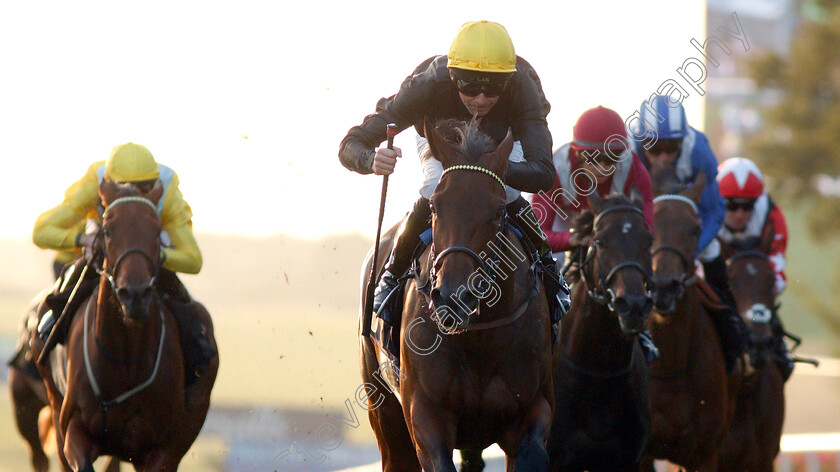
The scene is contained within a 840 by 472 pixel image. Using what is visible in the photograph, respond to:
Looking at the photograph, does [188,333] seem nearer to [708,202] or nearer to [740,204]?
[708,202]

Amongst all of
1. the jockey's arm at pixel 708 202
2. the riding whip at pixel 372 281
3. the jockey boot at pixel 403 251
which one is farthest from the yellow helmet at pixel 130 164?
the jockey's arm at pixel 708 202

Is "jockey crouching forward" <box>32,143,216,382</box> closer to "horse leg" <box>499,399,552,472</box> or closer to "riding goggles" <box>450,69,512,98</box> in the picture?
"riding goggles" <box>450,69,512,98</box>

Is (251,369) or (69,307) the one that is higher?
(69,307)

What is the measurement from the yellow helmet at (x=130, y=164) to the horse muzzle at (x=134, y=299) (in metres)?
0.90

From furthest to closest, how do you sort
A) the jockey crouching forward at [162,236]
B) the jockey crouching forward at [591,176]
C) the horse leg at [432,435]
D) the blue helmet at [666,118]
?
the blue helmet at [666,118] < the jockey crouching forward at [162,236] < the jockey crouching forward at [591,176] < the horse leg at [432,435]

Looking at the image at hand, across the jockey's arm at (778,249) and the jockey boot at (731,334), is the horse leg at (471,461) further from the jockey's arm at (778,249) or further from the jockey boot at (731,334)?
the jockey's arm at (778,249)

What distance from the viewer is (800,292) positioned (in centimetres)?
2234

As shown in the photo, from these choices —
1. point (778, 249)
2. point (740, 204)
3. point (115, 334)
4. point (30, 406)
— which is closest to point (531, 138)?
point (115, 334)

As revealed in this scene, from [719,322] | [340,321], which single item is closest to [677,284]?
[719,322]

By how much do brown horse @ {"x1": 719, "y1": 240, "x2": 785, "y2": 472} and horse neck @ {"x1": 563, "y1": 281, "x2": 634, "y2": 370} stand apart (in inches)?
78.2

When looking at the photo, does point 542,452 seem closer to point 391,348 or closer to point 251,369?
point 391,348

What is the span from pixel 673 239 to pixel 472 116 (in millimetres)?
1853

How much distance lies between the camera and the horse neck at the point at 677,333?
6281 millimetres

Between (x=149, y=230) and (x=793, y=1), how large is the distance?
26.5m
